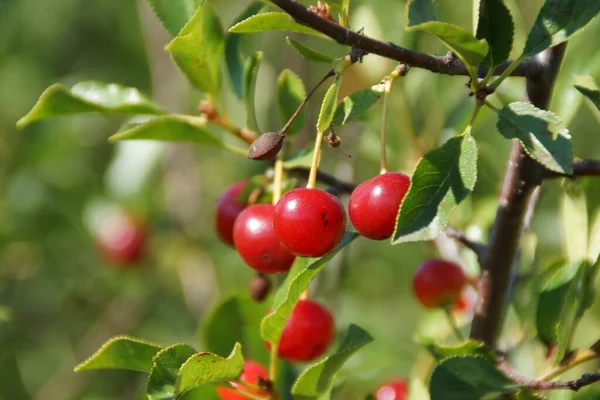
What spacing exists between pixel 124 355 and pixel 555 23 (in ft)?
3.18

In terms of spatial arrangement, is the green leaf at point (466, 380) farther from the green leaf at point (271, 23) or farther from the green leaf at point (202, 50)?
the green leaf at point (202, 50)

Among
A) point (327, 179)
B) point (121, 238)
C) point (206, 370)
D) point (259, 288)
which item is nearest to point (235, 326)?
point (259, 288)

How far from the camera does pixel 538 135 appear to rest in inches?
45.7

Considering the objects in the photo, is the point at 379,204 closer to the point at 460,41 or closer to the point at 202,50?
the point at 460,41

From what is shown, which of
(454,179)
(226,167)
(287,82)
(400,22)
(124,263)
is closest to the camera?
(454,179)

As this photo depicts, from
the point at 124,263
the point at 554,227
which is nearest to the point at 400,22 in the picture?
the point at 554,227

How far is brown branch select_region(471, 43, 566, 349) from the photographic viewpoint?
4.32 ft

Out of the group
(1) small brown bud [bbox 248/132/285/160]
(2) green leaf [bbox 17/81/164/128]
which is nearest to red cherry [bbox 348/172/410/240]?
(1) small brown bud [bbox 248/132/285/160]

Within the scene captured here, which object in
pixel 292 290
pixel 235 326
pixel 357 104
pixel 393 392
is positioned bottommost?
pixel 393 392

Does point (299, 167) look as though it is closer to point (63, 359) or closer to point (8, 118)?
point (63, 359)

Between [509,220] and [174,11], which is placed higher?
[174,11]

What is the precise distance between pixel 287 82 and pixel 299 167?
20 centimetres

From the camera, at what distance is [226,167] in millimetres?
4355

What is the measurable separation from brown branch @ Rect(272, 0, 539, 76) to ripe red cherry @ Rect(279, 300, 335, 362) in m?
0.67
